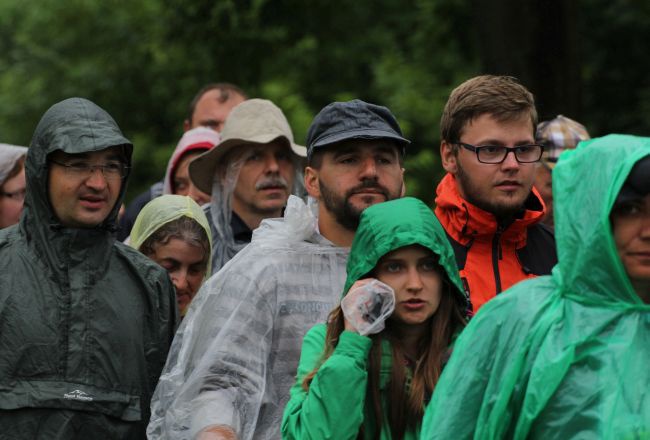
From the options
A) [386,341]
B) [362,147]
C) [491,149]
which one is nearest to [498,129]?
[491,149]

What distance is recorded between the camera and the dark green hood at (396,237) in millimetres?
4562

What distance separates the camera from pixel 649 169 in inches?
140

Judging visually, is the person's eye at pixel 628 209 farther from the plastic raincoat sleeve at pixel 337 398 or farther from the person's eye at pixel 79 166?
the person's eye at pixel 79 166

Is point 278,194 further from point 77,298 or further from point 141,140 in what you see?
point 141,140

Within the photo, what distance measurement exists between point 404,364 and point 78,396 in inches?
50.4

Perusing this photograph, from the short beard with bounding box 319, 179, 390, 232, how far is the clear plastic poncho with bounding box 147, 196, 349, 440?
106 millimetres

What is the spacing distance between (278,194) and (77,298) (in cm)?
180

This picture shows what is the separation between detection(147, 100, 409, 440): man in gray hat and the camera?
5.04m

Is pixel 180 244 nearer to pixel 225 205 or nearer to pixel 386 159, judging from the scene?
pixel 225 205

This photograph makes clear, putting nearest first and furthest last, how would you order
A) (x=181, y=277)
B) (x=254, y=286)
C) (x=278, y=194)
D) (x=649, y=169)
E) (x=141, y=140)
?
1. (x=649, y=169)
2. (x=254, y=286)
3. (x=181, y=277)
4. (x=278, y=194)
5. (x=141, y=140)

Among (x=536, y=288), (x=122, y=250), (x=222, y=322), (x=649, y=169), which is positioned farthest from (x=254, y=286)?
(x=649, y=169)

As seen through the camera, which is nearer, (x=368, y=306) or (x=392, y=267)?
(x=368, y=306)

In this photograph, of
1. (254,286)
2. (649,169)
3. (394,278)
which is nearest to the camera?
(649,169)

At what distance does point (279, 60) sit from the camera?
13.4 m
